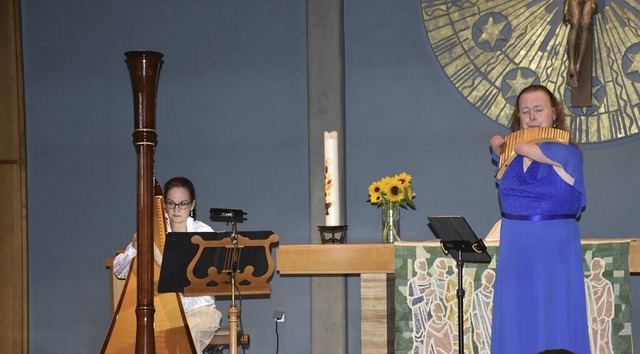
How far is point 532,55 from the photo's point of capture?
17.9 feet

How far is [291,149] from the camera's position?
577cm

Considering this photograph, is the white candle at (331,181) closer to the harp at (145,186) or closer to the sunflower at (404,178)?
the sunflower at (404,178)

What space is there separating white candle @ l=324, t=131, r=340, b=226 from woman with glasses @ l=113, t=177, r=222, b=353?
26.9 inches

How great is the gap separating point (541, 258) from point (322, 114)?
1.97 metres

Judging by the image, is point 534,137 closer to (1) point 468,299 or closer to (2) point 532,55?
(1) point 468,299

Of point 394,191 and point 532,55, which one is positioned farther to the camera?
point 532,55

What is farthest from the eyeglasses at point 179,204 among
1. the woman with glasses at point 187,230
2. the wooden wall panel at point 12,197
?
the wooden wall panel at point 12,197

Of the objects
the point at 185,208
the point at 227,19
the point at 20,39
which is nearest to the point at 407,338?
the point at 185,208

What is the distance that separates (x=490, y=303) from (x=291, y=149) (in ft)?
5.94

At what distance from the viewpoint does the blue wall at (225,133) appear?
18.4 ft

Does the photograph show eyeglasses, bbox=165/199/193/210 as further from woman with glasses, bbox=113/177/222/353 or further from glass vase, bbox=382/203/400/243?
glass vase, bbox=382/203/400/243

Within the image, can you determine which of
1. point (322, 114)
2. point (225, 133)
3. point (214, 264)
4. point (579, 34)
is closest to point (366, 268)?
point (214, 264)

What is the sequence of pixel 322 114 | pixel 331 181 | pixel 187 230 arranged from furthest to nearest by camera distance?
pixel 322 114
pixel 331 181
pixel 187 230

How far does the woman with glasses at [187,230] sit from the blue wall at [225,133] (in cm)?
80
